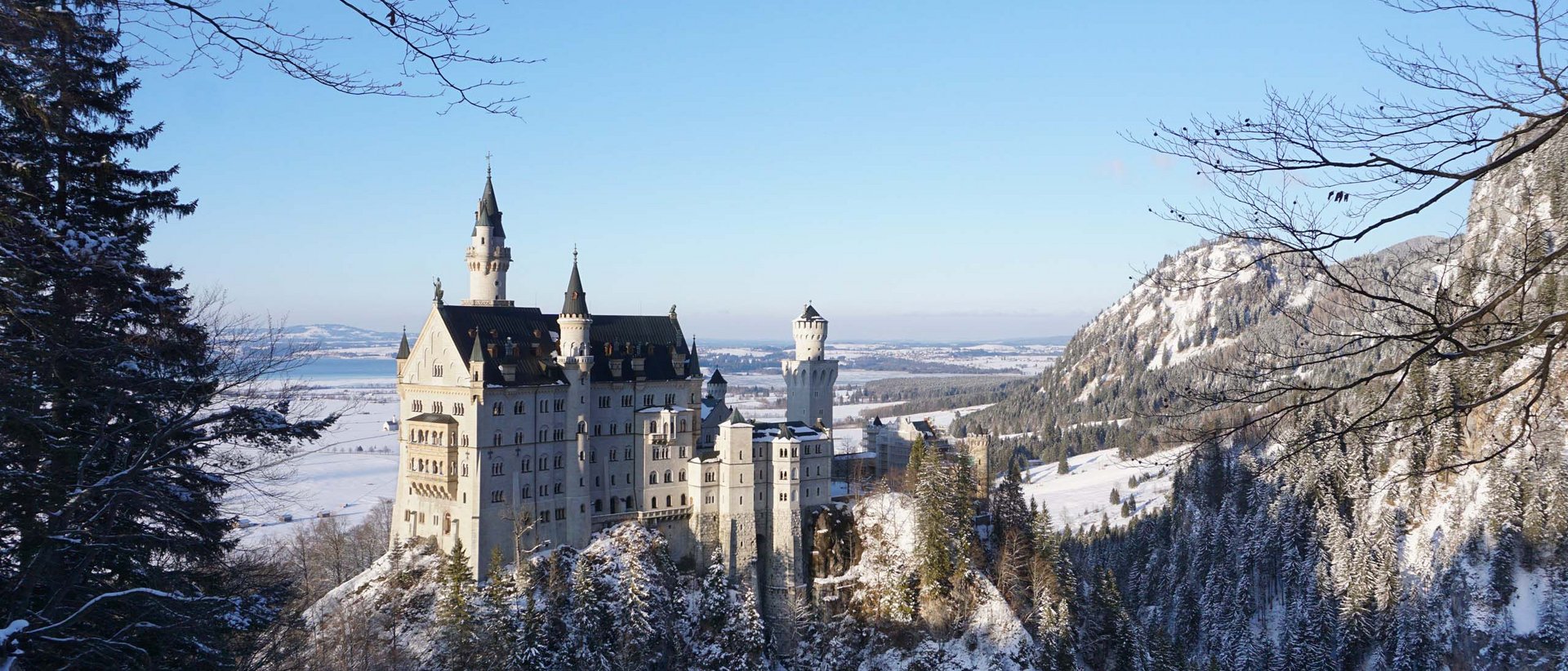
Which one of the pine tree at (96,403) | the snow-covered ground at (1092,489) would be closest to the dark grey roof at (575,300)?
the pine tree at (96,403)

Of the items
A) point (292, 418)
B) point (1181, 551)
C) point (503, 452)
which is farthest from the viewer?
point (1181, 551)

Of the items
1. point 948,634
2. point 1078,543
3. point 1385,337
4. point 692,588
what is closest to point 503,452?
point 692,588

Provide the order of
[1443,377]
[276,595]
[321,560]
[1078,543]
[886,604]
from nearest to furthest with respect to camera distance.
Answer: [276,595], [886,604], [321,560], [1443,377], [1078,543]

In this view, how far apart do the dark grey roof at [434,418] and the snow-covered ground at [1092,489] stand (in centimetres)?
9349

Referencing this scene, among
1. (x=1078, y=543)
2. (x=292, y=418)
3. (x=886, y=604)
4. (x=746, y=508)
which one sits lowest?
(x=1078, y=543)

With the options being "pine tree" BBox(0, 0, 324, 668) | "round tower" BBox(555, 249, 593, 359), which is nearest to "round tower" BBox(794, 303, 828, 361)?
"round tower" BBox(555, 249, 593, 359)

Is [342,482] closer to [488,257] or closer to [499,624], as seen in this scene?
[488,257]

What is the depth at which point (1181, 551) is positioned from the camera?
386 ft

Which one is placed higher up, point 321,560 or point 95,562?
point 95,562


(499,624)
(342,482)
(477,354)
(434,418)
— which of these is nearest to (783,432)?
(477,354)

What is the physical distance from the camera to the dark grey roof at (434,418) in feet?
220

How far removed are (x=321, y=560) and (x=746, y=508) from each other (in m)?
35.2

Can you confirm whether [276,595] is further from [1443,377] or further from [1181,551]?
[1181,551]

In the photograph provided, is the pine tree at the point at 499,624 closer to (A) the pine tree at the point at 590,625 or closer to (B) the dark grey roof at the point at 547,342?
(A) the pine tree at the point at 590,625
